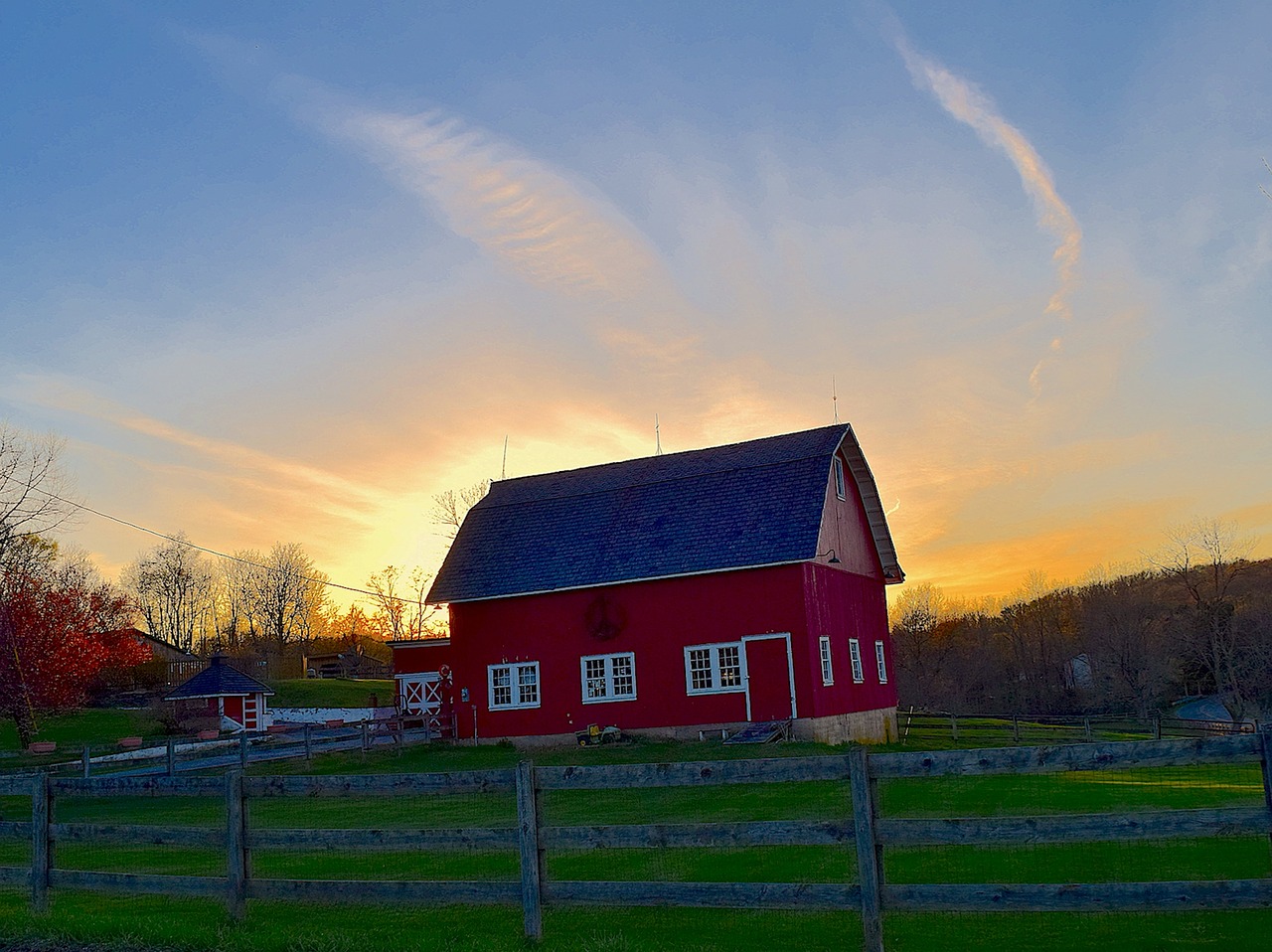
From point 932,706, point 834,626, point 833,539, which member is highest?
point 833,539

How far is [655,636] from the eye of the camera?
1227 inches

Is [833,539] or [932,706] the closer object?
[833,539]

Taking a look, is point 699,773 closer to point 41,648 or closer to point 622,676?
point 622,676

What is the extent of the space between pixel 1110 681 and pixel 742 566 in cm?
4904

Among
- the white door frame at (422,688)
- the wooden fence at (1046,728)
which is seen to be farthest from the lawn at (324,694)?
the wooden fence at (1046,728)

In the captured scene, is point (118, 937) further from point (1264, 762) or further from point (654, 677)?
point (654, 677)

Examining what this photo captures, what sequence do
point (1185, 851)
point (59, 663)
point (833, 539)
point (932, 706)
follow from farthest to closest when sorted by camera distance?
point (932, 706), point (59, 663), point (833, 539), point (1185, 851)

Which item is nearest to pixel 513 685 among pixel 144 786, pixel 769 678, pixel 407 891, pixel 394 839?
pixel 769 678

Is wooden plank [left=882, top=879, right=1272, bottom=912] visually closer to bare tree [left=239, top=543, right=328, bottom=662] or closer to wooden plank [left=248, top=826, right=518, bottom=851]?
wooden plank [left=248, top=826, right=518, bottom=851]

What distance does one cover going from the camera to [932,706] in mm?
69188

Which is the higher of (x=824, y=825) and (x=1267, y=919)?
(x=824, y=825)

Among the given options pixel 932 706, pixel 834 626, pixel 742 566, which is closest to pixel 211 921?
pixel 742 566

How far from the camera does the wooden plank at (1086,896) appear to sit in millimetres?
6488

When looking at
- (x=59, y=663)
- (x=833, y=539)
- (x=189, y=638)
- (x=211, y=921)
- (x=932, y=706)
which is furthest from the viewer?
(x=189, y=638)
